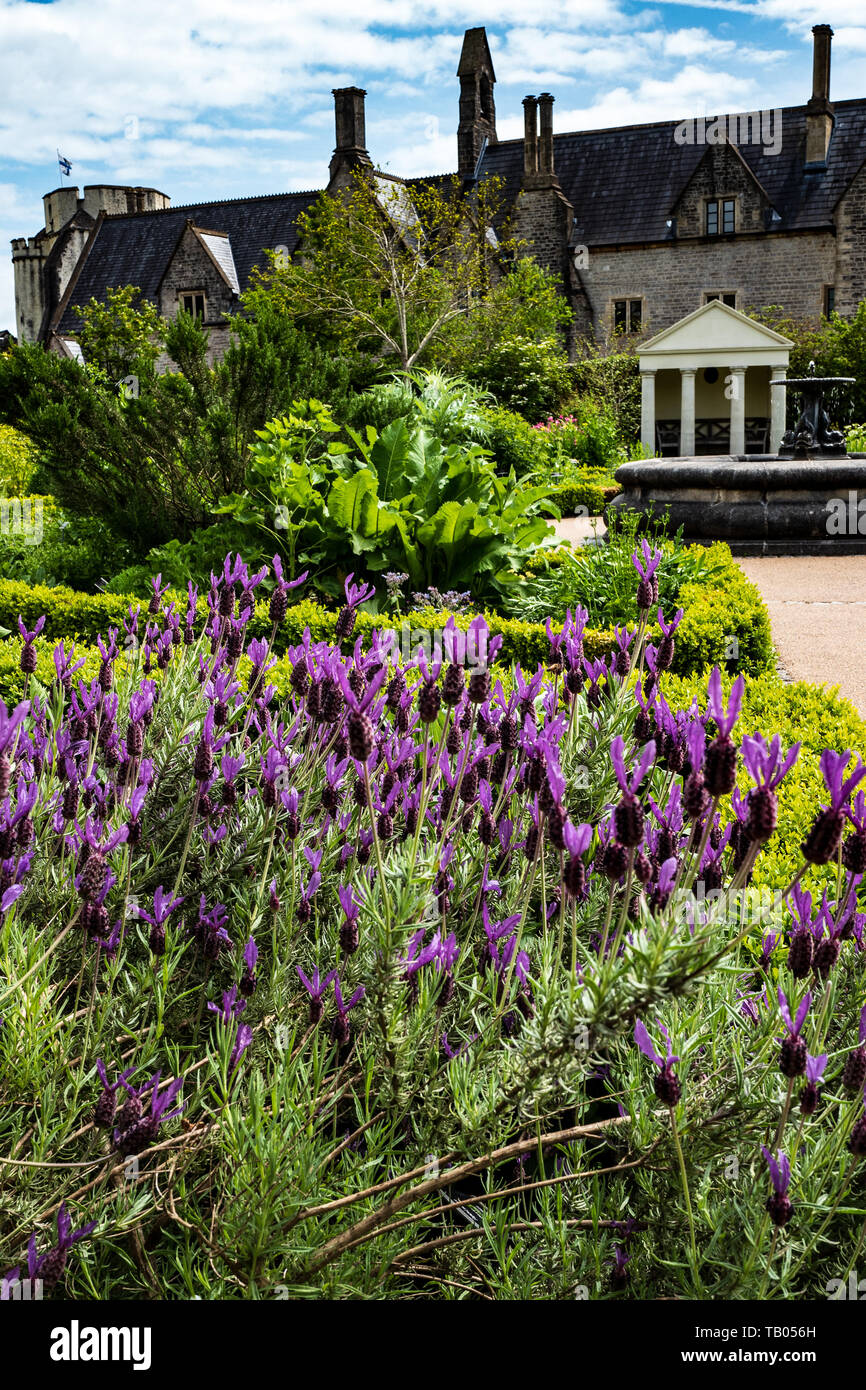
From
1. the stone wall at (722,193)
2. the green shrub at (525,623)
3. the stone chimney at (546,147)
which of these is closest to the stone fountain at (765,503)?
the green shrub at (525,623)

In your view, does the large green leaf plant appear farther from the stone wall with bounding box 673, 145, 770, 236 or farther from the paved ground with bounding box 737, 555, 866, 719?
the stone wall with bounding box 673, 145, 770, 236

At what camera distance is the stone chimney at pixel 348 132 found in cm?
3388

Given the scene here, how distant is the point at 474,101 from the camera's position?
111 ft

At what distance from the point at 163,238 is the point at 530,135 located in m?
15.2

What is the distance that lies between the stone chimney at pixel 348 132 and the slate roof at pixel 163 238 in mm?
2988

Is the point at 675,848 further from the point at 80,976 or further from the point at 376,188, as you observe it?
the point at 376,188

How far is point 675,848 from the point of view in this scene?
5.65 ft

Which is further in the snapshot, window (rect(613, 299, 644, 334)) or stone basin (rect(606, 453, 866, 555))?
window (rect(613, 299, 644, 334))

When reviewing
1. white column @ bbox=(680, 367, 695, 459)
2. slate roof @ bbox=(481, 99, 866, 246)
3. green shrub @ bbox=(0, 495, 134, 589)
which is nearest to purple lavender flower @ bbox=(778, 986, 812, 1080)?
green shrub @ bbox=(0, 495, 134, 589)

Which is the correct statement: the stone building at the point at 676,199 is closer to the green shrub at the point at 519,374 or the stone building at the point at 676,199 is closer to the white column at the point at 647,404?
the white column at the point at 647,404

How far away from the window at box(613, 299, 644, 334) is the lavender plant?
3310 cm

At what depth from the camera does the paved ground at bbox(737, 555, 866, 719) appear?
702 centimetres

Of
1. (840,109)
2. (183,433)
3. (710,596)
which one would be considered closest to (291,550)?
(183,433)
